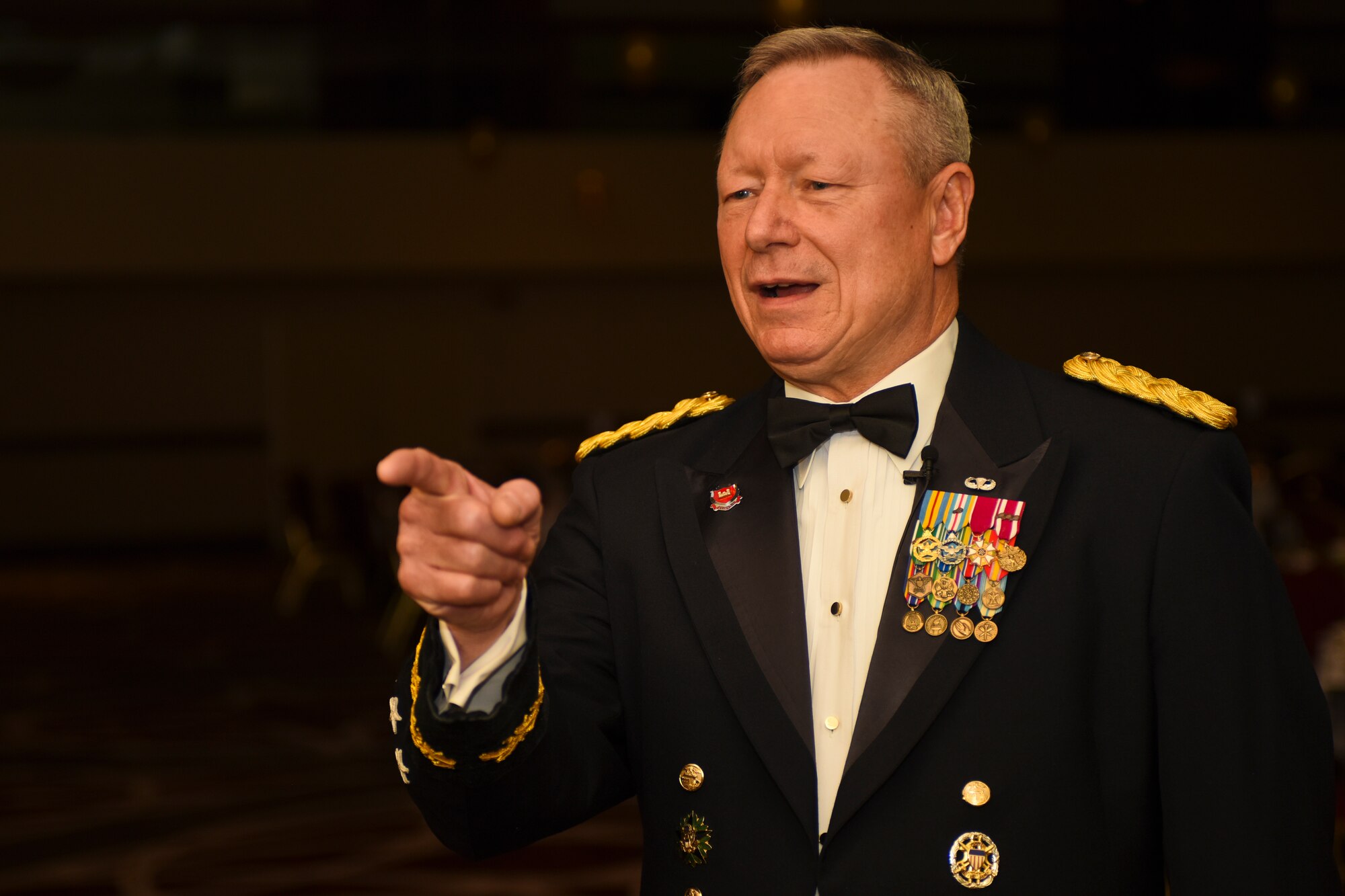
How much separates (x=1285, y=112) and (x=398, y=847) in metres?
11.0

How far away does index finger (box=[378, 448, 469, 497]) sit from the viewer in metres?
1.14

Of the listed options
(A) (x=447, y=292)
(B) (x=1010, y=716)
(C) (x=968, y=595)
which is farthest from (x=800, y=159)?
(A) (x=447, y=292)

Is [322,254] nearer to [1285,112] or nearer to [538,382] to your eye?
[538,382]

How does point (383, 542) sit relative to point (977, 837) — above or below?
below

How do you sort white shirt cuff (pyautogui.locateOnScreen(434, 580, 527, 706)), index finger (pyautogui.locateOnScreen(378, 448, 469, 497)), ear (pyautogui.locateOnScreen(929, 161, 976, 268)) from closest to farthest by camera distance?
1. index finger (pyautogui.locateOnScreen(378, 448, 469, 497))
2. white shirt cuff (pyautogui.locateOnScreen(434, 580, 527, 706))
3. ear (pyautogui.locateOnScreen(929, 161, 976, 268))

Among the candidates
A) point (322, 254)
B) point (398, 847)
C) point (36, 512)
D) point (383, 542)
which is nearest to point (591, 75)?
point (322, 254)

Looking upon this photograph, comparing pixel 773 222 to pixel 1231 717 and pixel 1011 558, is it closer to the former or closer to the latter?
pixel 1011 558

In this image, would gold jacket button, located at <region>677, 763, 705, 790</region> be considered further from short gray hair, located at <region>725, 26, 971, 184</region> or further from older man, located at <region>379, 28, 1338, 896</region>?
short gray hair, located at <region>725, 26, 971, 184</region>

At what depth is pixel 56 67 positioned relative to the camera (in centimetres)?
1178

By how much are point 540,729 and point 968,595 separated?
46 cm

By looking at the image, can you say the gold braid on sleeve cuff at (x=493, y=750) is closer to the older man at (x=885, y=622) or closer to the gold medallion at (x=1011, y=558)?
the older man at (x=885, y=622)

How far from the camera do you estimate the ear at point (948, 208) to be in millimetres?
1678

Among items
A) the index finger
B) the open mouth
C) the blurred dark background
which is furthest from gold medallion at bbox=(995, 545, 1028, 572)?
the blurred dark background

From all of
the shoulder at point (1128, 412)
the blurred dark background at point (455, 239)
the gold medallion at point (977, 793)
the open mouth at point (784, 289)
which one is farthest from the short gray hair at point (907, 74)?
the blurred dark background at point (455, 239)
